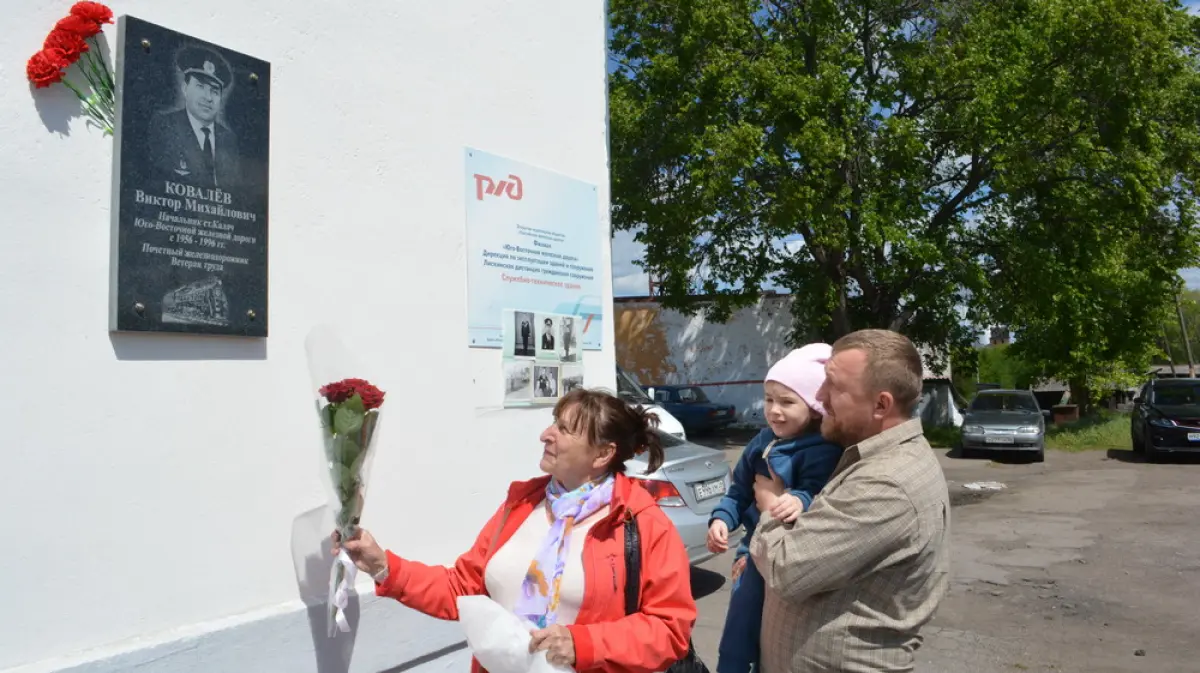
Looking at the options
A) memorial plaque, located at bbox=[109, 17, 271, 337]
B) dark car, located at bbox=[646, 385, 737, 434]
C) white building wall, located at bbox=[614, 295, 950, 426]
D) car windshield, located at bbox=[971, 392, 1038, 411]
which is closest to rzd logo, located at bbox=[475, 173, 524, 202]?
memorial plaque, located at bbox=[109, 17, 271, 337]

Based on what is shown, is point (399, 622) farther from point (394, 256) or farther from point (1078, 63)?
point (1078, 63)

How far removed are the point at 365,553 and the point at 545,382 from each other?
2.07 metres

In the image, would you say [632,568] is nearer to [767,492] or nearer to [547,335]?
[767,492]

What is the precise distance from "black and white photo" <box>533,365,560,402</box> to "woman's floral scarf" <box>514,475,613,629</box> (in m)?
1.89

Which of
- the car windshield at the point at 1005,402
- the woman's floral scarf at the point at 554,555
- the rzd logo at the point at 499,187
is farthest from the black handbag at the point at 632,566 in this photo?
the car windshield at the point at 1005,402

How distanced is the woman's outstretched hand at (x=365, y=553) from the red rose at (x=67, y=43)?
1.69 meters

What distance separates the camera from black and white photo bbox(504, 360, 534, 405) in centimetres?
453

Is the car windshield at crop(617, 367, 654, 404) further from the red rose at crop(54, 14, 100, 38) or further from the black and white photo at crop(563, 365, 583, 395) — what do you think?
the red rose at crop(54, 14, 100, 38)

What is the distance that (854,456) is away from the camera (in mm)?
2584

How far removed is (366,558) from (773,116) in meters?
18.0

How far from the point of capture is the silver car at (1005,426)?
2008 cm

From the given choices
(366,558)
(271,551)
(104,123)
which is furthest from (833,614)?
(104,123)

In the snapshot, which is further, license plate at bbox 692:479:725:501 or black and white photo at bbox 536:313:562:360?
license plate at bbox 692:479:725:501

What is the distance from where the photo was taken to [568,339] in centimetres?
482
